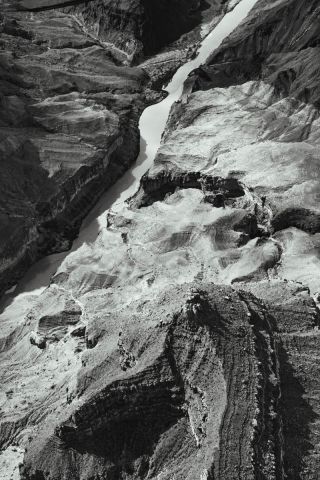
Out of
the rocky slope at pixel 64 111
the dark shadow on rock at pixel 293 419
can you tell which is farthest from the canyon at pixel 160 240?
the rocky slope at pixel 64 111

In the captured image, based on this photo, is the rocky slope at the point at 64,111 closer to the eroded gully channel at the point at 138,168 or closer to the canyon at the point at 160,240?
the canyon at the point at 160,240

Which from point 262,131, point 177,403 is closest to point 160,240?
point 262,131

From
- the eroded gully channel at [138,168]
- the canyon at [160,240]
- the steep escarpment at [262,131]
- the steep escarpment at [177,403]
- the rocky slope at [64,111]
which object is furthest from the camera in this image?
the rocky slope at [64,111]

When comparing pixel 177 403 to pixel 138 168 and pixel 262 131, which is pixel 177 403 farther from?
pixel 138 168

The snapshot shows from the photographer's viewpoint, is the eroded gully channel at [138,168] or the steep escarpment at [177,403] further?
the eroded gully channel at [138,168]

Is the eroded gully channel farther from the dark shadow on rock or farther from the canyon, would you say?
the dark shadow on rock

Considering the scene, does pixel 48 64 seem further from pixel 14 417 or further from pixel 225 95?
pixel 14 417

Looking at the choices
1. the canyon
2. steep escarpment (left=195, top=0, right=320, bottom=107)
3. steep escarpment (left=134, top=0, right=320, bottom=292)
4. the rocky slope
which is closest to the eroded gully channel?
the canyon
